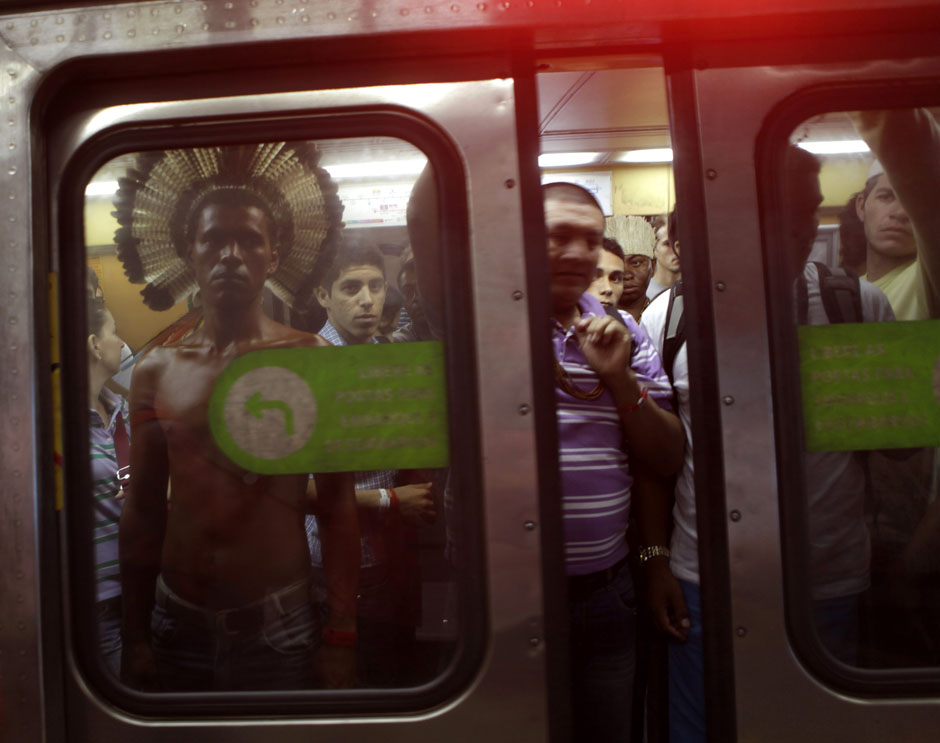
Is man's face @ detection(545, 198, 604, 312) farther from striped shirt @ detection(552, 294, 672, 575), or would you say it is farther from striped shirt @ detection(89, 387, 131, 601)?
striped shirt @ detection(89, 387, 131, 601)

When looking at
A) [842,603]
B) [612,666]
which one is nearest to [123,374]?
[612,666]

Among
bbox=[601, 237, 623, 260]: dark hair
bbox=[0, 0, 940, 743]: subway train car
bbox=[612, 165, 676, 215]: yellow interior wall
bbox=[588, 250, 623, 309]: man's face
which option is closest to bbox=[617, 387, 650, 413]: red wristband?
bbox=[0, 0, 940, 743]: subway train car

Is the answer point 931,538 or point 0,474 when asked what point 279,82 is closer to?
point 0,474

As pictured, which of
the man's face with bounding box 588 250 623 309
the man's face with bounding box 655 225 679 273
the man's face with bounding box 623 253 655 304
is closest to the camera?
the man's face with bounding box 588 250 623 309

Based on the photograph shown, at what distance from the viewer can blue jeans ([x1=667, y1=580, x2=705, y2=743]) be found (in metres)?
1.85

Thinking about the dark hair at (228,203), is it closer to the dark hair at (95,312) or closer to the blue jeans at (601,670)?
the dark hair at (95,312)

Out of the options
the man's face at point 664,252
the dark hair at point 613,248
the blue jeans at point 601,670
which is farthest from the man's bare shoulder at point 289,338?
the man's face at point 664,252

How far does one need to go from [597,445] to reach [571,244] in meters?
0.47

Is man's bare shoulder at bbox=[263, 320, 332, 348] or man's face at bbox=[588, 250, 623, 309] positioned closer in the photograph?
man's bare shoulder at bbox=[263, 320, 332, 348]

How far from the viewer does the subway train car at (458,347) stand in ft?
4.91

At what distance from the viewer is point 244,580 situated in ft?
5.17

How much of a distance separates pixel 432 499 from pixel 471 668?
Answer: 1.11ft

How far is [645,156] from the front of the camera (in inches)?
176

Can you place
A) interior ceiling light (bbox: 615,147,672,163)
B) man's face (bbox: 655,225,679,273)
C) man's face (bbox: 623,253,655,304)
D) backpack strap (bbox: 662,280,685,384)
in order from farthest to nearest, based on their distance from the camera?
interior ceiling light (bbox: 615,147,672,163) < man's face (bbox: 623,253,655,304) < man's face (bbox: 655,225,679,273) < backpack strap (bbox: 662,280,685,384)
